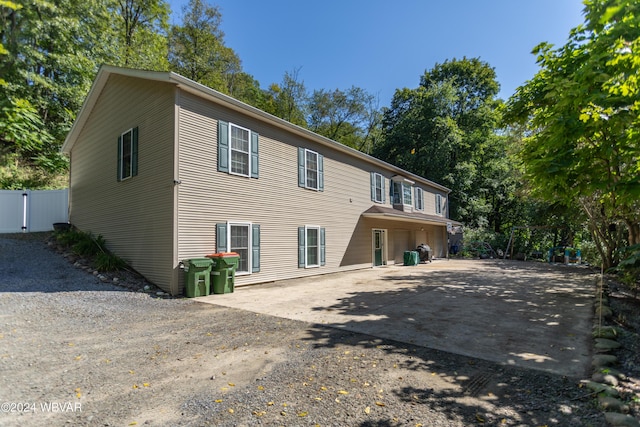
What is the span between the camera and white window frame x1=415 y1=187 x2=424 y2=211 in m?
21.1

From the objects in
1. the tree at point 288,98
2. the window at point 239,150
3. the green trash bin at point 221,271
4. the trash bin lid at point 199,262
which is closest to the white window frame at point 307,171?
the window at point 239,150

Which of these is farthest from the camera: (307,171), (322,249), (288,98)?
(288,98)

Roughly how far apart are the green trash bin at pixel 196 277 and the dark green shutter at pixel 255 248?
5.84ft

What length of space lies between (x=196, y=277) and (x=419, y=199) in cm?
1676

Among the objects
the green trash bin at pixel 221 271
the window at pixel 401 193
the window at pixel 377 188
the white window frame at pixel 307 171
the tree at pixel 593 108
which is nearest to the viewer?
the tree at pixel 593 108

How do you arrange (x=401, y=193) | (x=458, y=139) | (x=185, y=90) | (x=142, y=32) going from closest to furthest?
(x=185, y=90), (x=401, y=193), (x=142, y=32), (x=458, y=139)

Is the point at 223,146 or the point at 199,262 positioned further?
the point at 223,146

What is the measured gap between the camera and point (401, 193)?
1906 cm

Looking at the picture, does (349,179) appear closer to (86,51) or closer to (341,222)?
(341,222)

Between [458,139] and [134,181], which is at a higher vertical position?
[458,139]

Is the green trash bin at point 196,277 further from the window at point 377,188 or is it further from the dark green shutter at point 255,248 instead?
the window at point 377,188

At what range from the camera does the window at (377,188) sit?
1683cm

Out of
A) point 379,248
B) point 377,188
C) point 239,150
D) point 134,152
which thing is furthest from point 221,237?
point 377,188

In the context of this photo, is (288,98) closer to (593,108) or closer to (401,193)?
(401,193)
